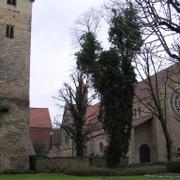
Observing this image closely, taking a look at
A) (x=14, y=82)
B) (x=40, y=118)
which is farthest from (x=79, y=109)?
(x=40, y=118)

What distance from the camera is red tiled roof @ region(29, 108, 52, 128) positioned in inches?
3194

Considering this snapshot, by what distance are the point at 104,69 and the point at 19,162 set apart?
1534cm

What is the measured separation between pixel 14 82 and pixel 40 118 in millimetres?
39200

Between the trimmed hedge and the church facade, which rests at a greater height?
the church facade

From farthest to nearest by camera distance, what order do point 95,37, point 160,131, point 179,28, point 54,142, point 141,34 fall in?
point 54,142
point 160,131
point 95,37
point 141,34
point 179,28

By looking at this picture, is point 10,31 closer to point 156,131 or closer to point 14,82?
point 14,82

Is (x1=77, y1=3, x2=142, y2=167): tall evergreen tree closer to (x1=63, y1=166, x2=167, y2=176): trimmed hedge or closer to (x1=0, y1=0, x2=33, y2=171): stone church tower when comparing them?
(x1=63, y1=166, x2=167, y2=176): trimmed hedge

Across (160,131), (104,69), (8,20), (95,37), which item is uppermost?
(8,20)

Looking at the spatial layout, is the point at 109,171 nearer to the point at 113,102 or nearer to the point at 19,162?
the point at 113,102

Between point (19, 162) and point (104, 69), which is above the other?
point (104, 69)

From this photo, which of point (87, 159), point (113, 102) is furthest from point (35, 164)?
point (113, 102)

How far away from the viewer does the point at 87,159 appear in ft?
143

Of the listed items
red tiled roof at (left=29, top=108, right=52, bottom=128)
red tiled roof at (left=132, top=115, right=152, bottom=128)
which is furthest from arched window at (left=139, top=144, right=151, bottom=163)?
red tiled roof at (left=29, top=108, right=52, bottom=128)

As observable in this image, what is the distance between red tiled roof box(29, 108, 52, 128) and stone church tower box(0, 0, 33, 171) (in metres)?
36.3
